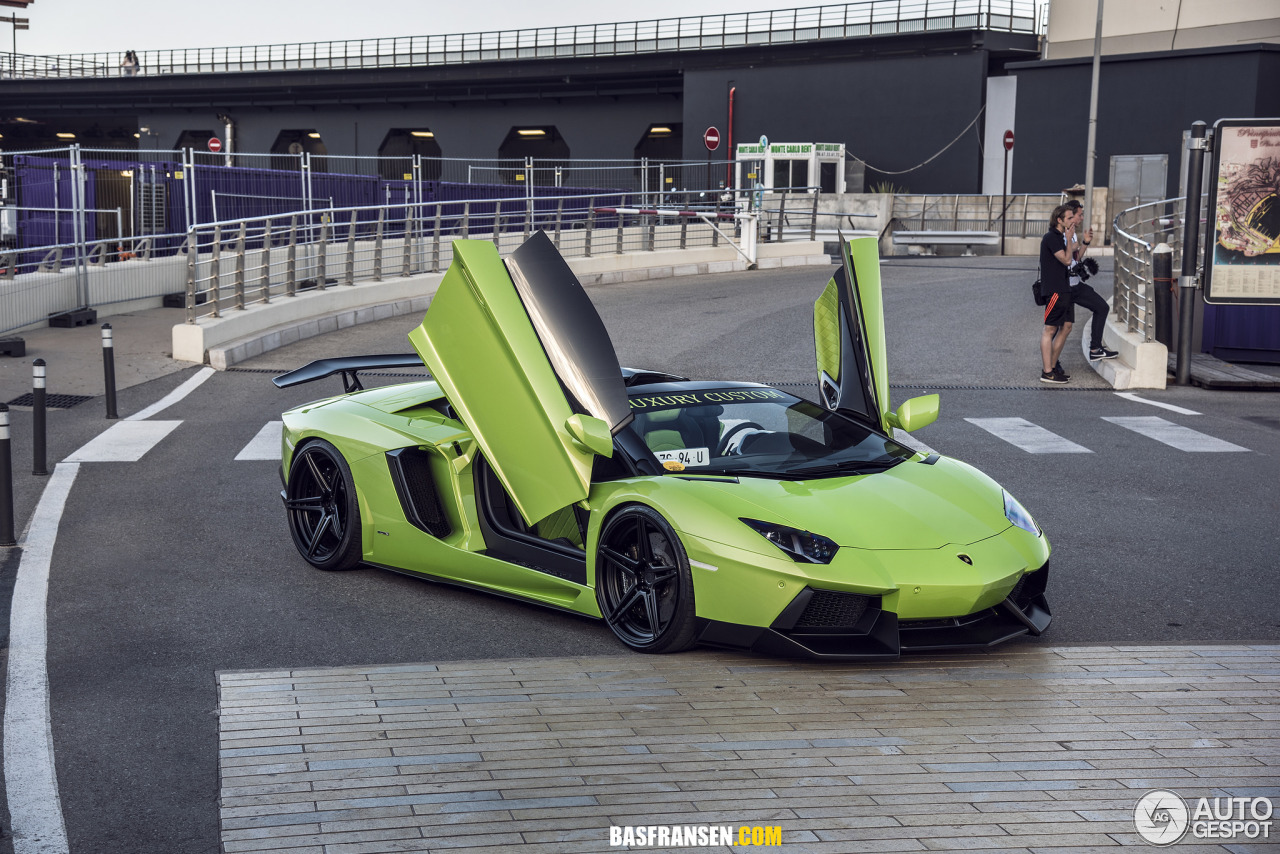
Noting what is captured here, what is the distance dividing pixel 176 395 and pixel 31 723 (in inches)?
369

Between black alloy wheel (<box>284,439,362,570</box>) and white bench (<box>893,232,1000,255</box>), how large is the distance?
3222cm

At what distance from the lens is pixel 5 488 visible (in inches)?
295

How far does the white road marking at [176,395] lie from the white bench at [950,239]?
26166mm

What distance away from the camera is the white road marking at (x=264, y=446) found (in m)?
10.3

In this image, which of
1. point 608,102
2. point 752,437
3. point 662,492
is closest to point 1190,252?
point 752,437

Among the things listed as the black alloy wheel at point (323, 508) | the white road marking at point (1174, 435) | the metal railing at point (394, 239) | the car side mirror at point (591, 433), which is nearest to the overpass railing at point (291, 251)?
the metal railing at point (394, 239)

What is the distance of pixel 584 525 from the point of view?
5824 millimetres

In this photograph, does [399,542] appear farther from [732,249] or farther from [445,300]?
[732,249]

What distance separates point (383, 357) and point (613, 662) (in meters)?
2.93

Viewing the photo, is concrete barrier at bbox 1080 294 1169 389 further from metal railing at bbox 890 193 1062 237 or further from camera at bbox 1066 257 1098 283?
metal railing at bbox 890 193 1062 237

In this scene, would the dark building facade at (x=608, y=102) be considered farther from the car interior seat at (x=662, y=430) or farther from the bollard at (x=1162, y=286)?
the car interior seat at (x=662, y=430)

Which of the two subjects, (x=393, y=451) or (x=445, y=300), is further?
(x=393, y=451)

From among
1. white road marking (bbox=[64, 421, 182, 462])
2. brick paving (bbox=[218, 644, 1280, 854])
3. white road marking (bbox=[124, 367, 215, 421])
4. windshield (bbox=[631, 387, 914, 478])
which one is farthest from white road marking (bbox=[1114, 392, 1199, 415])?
white road marking (bbox=[124, 367, 215, 421])

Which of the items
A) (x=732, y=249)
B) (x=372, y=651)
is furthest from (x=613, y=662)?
(x=732, y=249)
